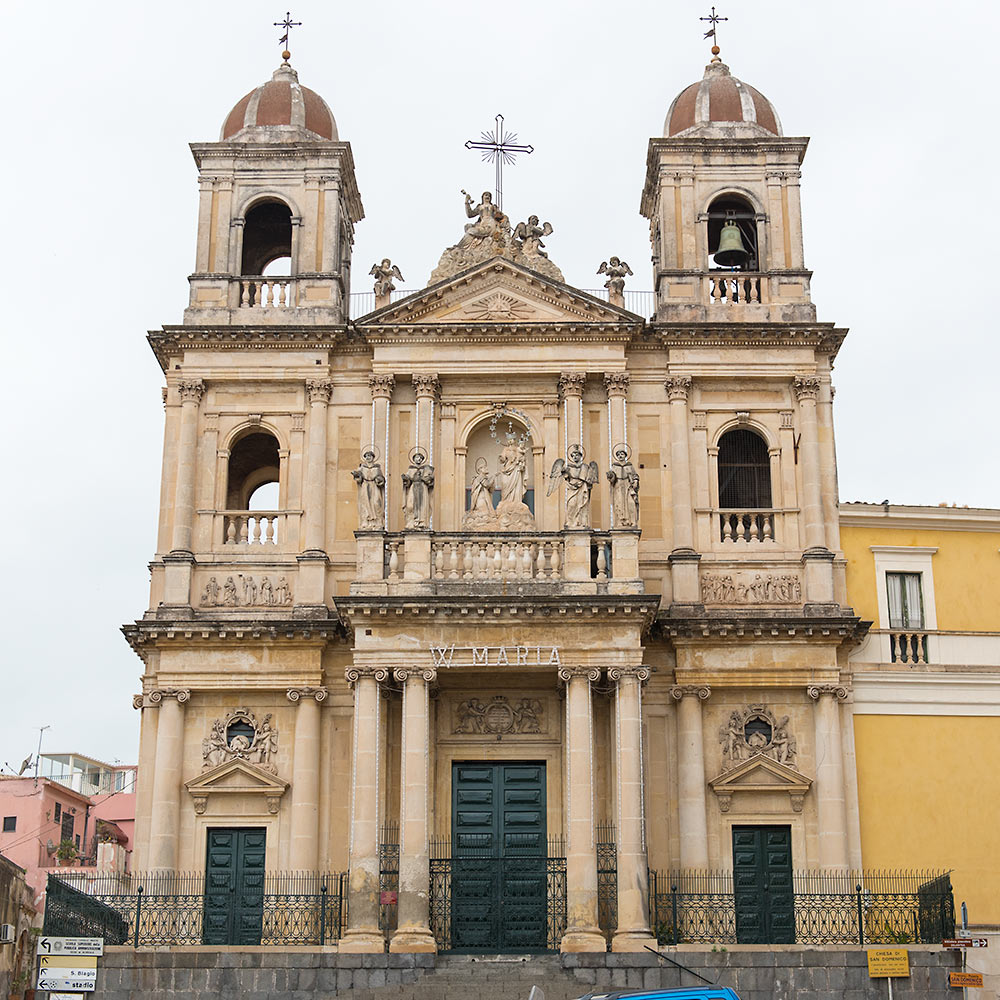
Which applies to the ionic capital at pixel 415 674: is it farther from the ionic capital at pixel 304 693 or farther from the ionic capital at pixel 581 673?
the ionic capital at pixel 304 693

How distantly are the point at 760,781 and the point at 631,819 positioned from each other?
356 centimetres

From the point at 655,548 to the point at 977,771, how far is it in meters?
7.58

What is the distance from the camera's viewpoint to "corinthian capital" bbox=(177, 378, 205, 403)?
3159 cm

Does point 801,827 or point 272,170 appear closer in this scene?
point 801,827

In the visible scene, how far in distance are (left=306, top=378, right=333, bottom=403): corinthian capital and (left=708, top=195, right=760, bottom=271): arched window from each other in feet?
28.8

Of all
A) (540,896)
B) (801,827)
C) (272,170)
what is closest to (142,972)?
(540,896)

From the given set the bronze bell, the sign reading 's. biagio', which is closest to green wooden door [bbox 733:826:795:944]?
the sign reading 's. biagio'

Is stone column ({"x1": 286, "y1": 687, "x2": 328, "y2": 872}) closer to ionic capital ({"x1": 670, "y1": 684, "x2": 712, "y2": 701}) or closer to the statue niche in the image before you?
the statue niche

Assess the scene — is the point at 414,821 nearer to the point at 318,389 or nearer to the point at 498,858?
the point at 498,858

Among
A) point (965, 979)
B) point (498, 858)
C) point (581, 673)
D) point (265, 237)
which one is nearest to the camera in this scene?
point (965, 979)

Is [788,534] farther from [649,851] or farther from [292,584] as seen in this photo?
[292,584]

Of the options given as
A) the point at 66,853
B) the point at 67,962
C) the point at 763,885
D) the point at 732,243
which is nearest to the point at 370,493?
the point at 67,962

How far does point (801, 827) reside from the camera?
29109 mm

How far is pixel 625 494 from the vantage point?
1121 inches
